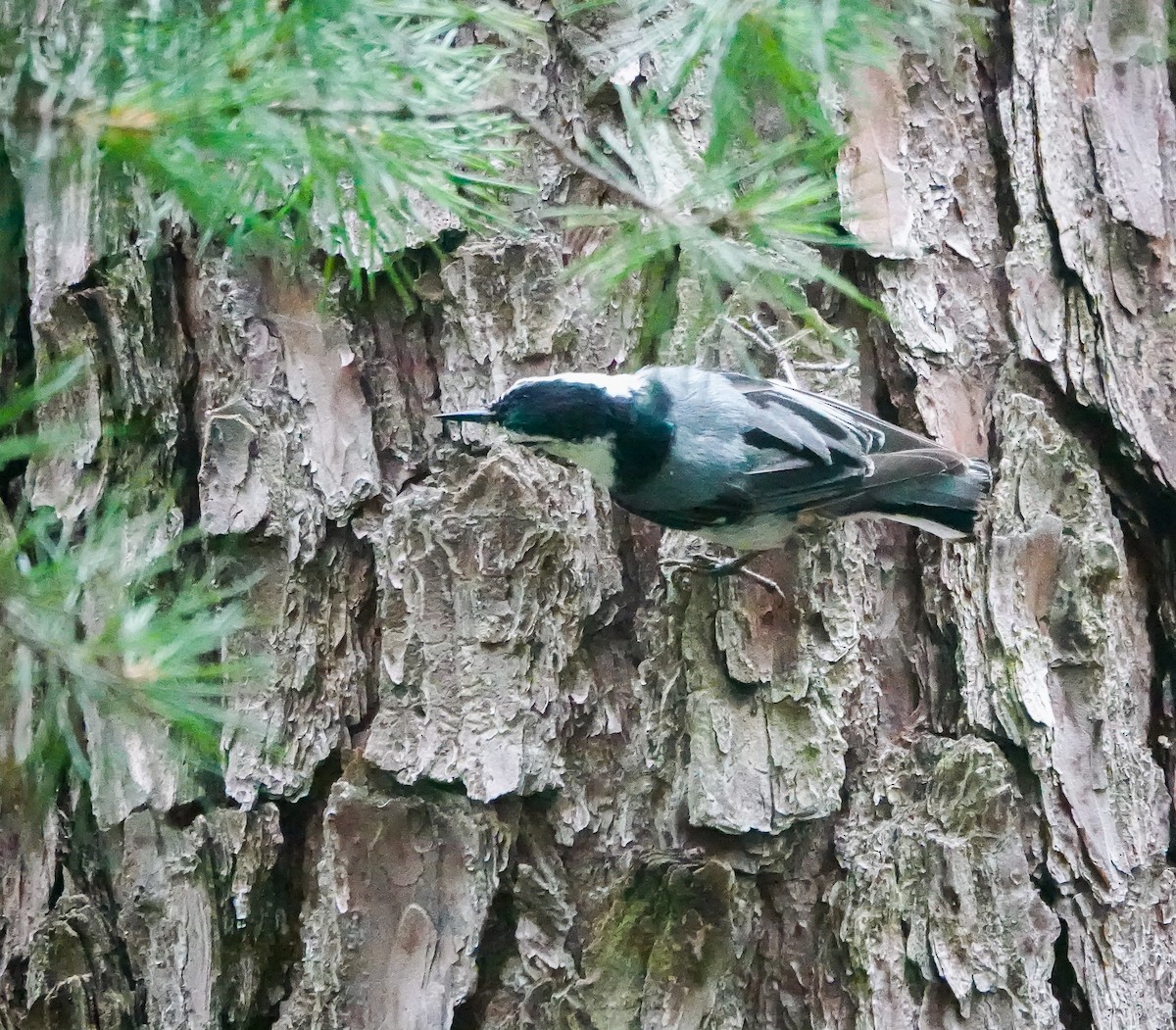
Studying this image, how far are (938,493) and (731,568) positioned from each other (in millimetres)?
305

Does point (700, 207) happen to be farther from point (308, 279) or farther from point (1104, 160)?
point (1104, 160)

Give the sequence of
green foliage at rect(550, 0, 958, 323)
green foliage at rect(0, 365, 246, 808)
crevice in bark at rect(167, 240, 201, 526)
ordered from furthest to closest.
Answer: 1. crevice in bark at rect(167, 240, 201, 526)
2. green foliage at rect(550, 0, 958, 323)
3. green foliage at rect(0, 365, 246, 808)

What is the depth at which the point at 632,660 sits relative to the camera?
168 cm

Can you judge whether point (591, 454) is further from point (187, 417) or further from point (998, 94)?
point (998, 94)

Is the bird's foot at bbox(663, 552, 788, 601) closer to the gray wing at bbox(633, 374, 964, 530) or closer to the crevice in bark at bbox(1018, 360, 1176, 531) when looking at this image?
the gray wing at bbox(633, 374, 964, 530)

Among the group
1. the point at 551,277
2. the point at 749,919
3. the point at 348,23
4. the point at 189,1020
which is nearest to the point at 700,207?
the point at 348,23

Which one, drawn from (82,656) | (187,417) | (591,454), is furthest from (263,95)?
(187,417)

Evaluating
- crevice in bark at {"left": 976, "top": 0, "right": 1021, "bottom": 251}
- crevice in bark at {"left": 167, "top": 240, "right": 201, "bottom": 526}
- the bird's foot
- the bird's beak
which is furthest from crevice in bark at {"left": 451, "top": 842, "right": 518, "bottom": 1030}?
crevice in bark at {"left": 976, "top": 0, "right": 1021, "bottom": 251}

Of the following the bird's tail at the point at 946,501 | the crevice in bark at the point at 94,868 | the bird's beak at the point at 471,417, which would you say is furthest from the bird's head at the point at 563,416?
the crevice in bark at the point at 94,868

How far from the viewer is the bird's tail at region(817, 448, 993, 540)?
162 cm

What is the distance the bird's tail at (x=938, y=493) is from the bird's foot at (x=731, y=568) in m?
0.20

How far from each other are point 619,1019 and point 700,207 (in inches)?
40.9

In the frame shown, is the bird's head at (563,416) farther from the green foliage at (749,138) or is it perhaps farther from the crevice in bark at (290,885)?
the crevice in bark at (290,885)

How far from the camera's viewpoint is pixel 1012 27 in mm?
1834
